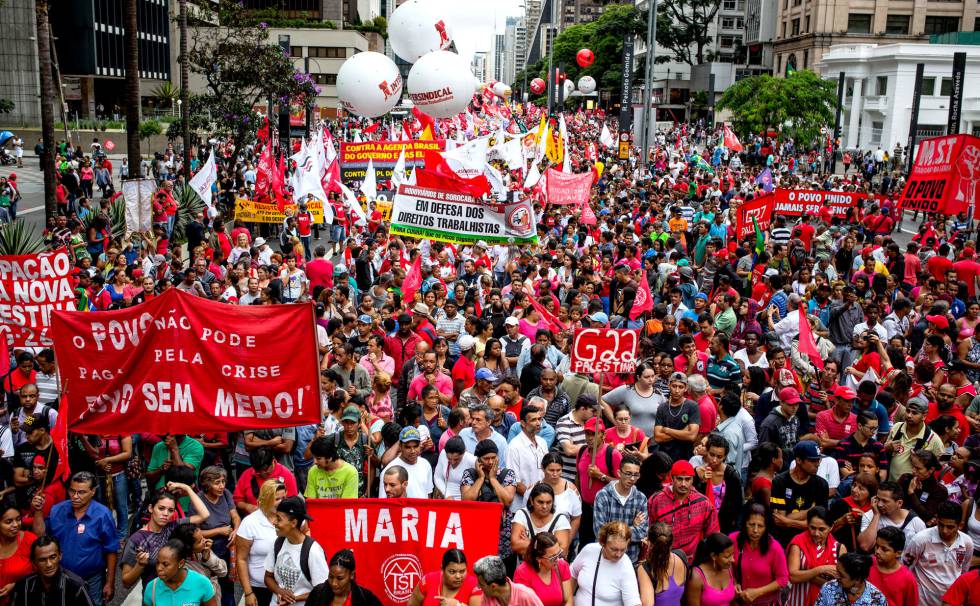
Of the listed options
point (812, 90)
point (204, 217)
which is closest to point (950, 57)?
point (812, 90)

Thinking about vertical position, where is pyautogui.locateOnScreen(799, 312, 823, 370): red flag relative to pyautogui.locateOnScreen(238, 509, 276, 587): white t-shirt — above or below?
above

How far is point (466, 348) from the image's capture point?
10266mm

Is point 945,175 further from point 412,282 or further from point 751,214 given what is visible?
point 412,282

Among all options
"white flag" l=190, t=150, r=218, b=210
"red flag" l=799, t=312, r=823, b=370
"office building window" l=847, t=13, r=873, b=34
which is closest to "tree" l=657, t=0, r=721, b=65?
"office building window" l=847, t=13, r=873, b=34

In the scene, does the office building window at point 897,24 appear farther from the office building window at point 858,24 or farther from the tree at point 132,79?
the tree at point 132,79

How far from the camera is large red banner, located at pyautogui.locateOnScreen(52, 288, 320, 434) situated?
7297mm

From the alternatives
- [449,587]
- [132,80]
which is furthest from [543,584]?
[132,80]

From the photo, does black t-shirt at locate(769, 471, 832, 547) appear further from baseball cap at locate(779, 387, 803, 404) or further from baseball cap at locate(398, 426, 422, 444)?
baseball cap at locate(398, 426, 422, 444)

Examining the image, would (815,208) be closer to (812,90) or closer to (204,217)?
(204,217)

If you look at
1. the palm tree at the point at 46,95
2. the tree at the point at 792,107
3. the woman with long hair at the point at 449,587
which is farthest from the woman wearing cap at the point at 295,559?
the tree at the point at 792,107

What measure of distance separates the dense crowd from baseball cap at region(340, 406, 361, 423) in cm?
2

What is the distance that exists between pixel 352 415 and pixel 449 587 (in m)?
2.34

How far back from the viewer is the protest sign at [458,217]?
14422mm

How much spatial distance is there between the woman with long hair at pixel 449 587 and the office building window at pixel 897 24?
74925mm
